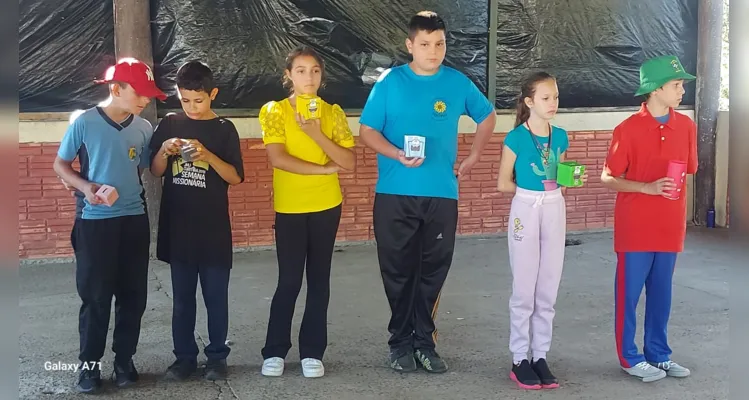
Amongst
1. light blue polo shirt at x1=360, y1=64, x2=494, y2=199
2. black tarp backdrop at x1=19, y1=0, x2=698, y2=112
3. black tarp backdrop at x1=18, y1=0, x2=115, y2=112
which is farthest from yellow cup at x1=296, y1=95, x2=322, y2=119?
black tarp backdrop at x1=18, y1=0, x2=115, y2=112

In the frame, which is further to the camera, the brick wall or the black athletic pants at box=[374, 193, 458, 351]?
the brick wall

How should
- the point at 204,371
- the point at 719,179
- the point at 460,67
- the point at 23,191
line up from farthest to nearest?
1. the point at 719,179
2. the point at 460,67
3. the point at 23,191
4. the point at 204,371

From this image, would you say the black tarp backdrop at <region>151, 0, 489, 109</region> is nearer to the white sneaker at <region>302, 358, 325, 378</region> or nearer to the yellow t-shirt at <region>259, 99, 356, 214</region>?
the yellow t-shirt at <region>259, 99, 356, 214</region>

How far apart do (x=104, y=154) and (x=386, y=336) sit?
2072mm

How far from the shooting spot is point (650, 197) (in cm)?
393

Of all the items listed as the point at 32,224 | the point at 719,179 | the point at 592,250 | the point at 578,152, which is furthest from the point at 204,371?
the point at 719,179

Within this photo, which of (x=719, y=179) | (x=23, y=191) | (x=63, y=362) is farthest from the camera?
(x=719, y=179)

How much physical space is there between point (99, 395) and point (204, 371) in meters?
0.53

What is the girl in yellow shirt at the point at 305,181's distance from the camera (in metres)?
3.86

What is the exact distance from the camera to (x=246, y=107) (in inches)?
286

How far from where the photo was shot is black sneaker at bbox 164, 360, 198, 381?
402 cm

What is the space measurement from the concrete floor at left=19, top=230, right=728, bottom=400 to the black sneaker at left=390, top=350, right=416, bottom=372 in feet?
0.17

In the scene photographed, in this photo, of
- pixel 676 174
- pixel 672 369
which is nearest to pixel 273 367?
pixel 672 369

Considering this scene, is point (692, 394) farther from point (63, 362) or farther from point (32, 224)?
point (32, 224)
